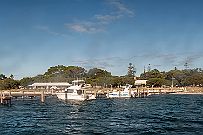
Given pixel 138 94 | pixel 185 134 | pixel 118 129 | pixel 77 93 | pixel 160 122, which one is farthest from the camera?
pixel 138 94

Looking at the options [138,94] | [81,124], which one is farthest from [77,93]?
[81,124]

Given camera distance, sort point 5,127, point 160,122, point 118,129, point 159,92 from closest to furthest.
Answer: point 118,129
point 5,127
point 160,122
point 159,92

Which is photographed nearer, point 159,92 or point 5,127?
point 5,127

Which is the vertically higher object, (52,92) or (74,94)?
(52,92)

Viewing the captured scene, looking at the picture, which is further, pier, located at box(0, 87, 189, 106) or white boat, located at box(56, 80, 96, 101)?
white boat, located at box(56, 80, 96, 101)

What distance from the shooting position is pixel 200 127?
1935 inches

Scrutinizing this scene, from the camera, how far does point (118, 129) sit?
48750 millimetres

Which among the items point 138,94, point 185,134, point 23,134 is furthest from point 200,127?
point 138,94

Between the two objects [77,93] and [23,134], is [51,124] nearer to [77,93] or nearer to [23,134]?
[23,134]

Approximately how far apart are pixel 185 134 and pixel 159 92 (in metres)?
134

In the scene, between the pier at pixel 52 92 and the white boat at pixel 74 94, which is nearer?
the pier at pixel 52 92

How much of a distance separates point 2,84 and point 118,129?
14926 centimetres

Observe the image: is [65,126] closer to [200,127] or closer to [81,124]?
[81,124]

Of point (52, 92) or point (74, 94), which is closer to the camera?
point (74, 94)
